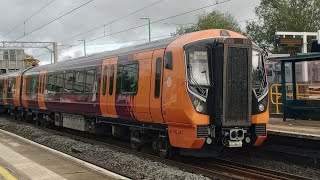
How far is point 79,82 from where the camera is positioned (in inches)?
637

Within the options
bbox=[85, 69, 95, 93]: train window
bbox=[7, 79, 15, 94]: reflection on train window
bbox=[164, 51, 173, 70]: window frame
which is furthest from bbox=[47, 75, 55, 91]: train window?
bbox=[164, 51, 173, 70]: window frame

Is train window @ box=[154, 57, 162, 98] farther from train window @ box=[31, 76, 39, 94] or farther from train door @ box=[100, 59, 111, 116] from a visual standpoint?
train window @ box=[31, 76, 39, 94]

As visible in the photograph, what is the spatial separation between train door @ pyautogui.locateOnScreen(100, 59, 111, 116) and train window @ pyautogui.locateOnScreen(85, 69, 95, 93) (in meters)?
0.79

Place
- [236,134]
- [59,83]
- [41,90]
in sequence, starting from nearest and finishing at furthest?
1. [236,134]
2. [59,83]
3. [41,90]

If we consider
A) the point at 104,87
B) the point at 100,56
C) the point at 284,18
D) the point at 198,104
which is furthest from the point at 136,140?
A: the point at 284,18

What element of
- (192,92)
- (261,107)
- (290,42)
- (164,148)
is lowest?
(164,148)

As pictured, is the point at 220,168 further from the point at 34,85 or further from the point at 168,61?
the point at 34,85

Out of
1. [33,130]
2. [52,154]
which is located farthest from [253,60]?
[33,130]

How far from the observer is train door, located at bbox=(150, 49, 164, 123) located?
1083 cm

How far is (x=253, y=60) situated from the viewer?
10773mm

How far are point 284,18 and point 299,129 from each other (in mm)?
42113

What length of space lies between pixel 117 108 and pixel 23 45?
4996 centimetres

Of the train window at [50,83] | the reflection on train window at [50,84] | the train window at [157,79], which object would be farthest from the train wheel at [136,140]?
the train window at [50,83]

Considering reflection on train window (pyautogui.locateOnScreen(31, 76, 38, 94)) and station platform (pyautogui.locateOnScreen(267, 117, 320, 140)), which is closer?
station platform (pyautogui.locateOnScreen(267, 117, 320, 140))
